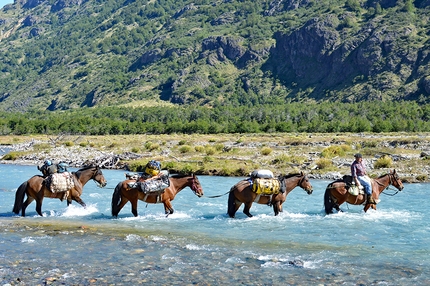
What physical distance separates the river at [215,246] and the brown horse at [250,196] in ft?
1.42

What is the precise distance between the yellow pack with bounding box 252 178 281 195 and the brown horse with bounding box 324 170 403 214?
2.12 m

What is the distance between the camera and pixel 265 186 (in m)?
16.8

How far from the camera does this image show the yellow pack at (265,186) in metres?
16.8

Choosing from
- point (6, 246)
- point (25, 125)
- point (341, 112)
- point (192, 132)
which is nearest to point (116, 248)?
point (6, 246)

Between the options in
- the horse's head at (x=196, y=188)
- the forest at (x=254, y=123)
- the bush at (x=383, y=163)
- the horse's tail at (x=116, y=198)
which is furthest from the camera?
the forest at (x=254, y=123)

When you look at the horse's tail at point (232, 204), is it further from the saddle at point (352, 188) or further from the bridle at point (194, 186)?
the saddle at point (352, 188)

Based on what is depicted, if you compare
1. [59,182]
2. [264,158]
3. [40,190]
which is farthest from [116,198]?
[264,158]

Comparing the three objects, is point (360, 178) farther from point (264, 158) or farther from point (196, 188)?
point (264, 158)

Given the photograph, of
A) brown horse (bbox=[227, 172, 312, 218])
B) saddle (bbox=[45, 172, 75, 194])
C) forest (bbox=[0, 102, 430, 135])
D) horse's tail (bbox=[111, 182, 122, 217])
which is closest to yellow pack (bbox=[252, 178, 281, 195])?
brown horse (bbox=[227, 172, 312, 218])

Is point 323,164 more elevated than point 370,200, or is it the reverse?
point 323,164

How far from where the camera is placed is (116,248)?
13102 millimetres

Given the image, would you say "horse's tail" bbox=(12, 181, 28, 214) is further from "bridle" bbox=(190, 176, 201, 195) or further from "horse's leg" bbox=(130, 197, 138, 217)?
"bridle" bbox=(190, 176, 201, 195)

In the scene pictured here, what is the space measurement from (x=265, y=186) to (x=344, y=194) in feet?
10.2

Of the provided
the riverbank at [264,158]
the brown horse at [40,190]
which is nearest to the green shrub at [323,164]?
the riverbank at [264,158]
